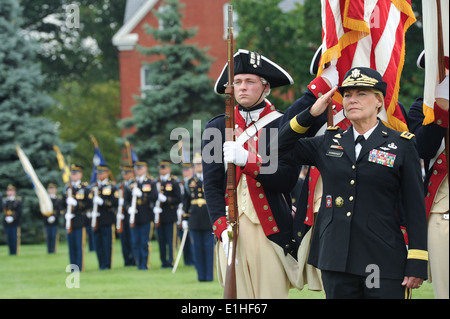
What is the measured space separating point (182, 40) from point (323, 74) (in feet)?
90.1

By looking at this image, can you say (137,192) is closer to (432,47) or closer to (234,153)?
(234,153)

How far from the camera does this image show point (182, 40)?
32.8 m

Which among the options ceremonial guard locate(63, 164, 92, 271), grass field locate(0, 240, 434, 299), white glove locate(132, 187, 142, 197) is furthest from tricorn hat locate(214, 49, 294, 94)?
white glove locate(132, 187, 142, 197)

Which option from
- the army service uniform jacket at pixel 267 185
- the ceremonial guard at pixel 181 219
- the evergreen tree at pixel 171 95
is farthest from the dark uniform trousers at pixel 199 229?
the evergreen tree at pixel 171 95

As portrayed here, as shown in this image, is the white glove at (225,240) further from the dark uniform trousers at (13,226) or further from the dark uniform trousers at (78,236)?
the dark uniform trousers at (13,226)

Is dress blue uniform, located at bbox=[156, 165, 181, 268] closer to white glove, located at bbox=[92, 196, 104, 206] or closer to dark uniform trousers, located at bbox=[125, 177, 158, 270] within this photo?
dark uniform trousers, located at bbox=[125, 177, 158, 270]

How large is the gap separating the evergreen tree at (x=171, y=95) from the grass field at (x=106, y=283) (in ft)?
30.4

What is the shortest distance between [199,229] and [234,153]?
11292mm

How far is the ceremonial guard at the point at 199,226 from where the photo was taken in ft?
51.8

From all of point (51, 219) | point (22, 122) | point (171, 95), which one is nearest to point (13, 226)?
point (51, 219)

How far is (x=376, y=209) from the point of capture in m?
4.94

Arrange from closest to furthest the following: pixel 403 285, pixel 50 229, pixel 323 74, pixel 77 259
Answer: pixel 403 285
pixel 323 74
pixel 77 259
pixel 50 229
